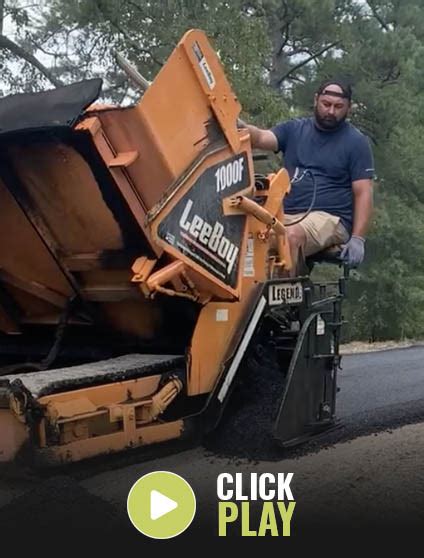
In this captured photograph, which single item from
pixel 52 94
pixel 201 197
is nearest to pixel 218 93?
pixel 201 197

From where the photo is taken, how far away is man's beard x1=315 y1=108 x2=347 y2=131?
500cm

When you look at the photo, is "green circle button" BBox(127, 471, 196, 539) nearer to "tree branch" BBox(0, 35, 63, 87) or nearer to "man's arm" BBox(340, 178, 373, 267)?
"man's arm" BBox(340, 178, 373, 267)

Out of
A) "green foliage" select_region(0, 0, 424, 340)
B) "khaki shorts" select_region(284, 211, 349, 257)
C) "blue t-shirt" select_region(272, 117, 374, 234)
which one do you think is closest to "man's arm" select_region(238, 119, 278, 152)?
"blue t-shirt" select_region(272, 117, 374, 234)

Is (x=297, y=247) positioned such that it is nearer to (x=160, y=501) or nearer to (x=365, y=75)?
(x=160, y=501)

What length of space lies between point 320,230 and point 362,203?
294 mm

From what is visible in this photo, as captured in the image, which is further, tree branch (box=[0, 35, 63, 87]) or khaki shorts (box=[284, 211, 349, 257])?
tree branch (box=[0, 35, 63, 87])

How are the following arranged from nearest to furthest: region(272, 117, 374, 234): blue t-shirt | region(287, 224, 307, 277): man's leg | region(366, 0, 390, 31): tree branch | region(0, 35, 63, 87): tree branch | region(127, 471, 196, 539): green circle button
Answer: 1. region(127, 471, 196, 539): green circle button
2. region(287, 224, 307, 277): man's leg
3. region(272, 117, 374, 234): blue t-shirt
4. region(0, 35, 63, 87): tree branch
5. region(366, 0, 390, 31): tree branch

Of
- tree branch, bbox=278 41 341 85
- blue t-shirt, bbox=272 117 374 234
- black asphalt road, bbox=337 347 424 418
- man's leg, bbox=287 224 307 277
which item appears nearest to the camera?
man's leg, bbox=287 224 307 277

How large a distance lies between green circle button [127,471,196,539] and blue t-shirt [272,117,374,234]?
7.02 feet

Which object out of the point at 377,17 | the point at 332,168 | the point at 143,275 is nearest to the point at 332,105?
the point at 332,168

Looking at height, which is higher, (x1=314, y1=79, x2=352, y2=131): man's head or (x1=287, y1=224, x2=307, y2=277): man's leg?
(x1=314, y1=79, x2=352, y2=131): man's head

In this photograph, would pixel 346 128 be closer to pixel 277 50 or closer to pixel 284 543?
pixel 284 543

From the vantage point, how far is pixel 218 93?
13.0 ft

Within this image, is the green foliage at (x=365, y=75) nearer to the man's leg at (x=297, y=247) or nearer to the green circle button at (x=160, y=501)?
the man's leg at (x=297, y=247)
